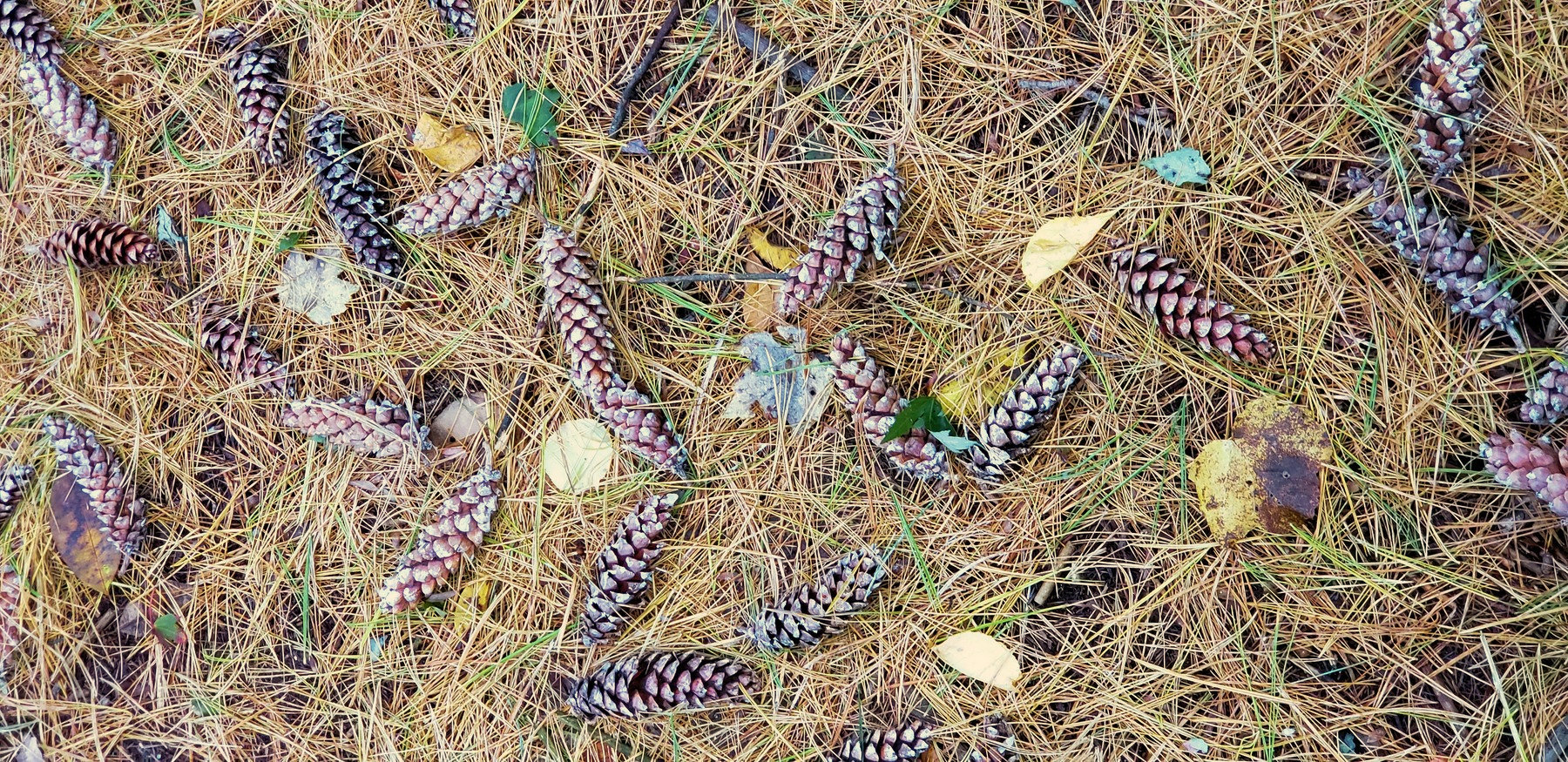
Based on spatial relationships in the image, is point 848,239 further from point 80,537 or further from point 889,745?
point 80,537

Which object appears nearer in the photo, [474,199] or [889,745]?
[889,745]

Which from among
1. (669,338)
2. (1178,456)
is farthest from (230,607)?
(1178,456)

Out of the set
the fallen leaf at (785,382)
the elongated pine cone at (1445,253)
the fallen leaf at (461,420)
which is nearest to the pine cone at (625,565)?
the fallen leaf at (785,382)

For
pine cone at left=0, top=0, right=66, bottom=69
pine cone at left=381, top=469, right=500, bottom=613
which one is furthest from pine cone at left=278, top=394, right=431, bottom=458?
pine cone at left=0, top=0, right=66, bottom=69

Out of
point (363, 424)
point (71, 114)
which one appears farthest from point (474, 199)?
point (71, 114)

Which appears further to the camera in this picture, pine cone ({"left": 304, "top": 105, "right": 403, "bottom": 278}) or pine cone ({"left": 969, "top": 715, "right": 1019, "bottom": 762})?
pine cone ({"left": 304, "top": 105, "right": 403, "bottom": 278})

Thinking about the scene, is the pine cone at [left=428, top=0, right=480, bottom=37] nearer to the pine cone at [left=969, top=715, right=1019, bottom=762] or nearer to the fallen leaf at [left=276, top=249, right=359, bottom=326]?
the fallen leaf at [left=276, top=249, right=359, bottom=326]

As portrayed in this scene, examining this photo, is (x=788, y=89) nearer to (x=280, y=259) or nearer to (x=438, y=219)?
(x=438, y=219)
